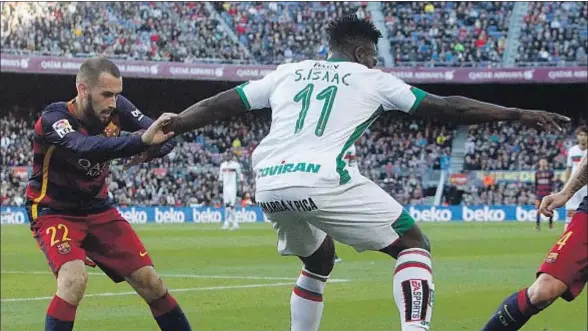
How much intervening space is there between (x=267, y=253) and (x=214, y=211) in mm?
17854

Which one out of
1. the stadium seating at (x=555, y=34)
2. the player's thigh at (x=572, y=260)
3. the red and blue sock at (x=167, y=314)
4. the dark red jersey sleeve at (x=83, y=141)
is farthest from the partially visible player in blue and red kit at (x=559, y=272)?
the stadium seating at (x=555, y=34)

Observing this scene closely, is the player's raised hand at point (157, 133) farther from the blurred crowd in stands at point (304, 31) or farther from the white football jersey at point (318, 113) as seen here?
the blurred crowd in stands at point (304, 31)

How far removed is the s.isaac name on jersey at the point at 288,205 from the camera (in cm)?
580

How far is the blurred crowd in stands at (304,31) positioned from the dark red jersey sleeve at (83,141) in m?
34.7

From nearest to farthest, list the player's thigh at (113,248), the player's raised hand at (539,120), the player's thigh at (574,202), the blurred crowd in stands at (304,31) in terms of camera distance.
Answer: the player's raised hand at (539,120) → the player's thigh at (113,248) → the player's thigh at (574,202) → the blurred crowd in stands at (304,31)

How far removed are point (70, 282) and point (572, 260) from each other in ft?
9.81

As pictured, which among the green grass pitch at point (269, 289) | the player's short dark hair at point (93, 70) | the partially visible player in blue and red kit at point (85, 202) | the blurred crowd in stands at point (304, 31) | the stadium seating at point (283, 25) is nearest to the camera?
the partially visible player in blue and red kit at point (85, 202)

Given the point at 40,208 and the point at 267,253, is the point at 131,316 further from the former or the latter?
the point at 267,253

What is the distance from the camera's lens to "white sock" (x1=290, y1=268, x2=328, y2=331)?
6781 millimetres

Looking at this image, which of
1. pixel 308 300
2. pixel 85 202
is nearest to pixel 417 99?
pixel 308 300

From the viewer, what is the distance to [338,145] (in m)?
5.89

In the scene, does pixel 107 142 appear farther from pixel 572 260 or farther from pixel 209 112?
pixel 572 260

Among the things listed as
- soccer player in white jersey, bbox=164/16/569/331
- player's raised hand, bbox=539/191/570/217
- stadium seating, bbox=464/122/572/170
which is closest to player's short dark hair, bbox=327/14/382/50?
soccer player in white jersey, bbox=164/16/569/331

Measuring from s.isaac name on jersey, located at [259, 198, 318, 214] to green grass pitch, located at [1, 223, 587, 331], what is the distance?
291 cm
